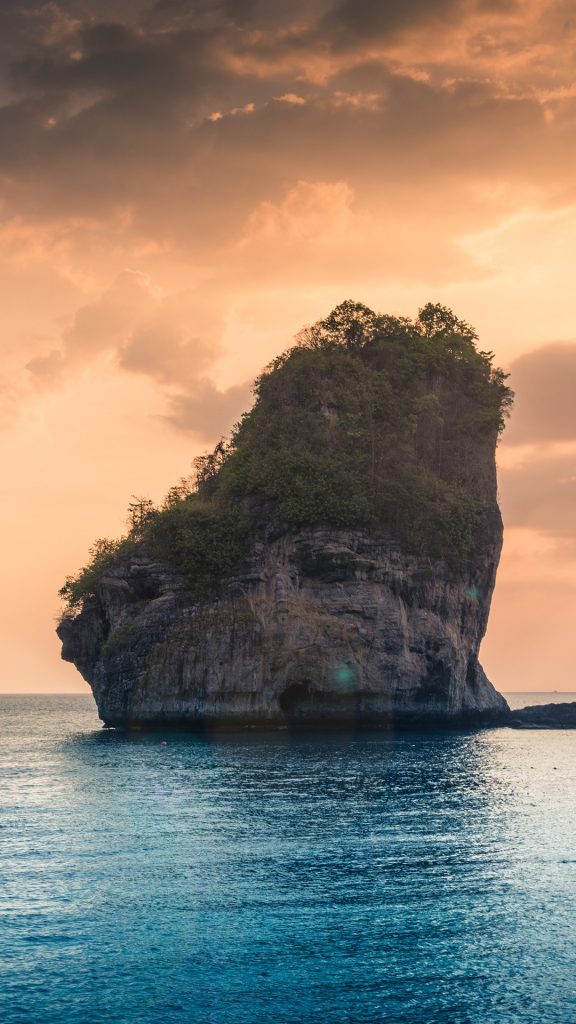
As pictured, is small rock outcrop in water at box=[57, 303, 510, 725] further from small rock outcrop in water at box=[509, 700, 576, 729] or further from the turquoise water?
the turquoise water

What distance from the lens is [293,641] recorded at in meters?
85.4

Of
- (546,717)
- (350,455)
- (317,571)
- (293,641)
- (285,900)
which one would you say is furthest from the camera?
(546,717)

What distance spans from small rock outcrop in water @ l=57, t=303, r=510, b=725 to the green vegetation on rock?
8.6 inches

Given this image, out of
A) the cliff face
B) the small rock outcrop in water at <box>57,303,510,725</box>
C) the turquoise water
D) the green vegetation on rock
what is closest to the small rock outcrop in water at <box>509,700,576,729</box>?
the small rock outcrop in water at <box>57,303,510,725</box>

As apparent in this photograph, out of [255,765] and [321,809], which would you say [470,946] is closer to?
[321,809]

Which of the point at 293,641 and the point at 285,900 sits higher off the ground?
the point at 293,641

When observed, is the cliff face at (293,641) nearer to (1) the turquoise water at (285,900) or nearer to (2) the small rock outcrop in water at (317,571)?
(2) the small rock outcrop in water at (317,571)

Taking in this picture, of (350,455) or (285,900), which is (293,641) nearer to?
(350,455)

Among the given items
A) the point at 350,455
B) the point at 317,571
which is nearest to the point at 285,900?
the point at 317,571

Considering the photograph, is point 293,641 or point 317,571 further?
point 317,571

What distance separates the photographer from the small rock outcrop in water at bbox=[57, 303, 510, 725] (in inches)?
3401

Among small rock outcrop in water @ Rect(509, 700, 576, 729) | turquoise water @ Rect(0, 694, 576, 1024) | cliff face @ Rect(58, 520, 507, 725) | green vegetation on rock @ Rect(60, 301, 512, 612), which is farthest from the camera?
small rock outcrop in water @ Rect(509, 700, 576, 729)

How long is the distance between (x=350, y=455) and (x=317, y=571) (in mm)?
13120

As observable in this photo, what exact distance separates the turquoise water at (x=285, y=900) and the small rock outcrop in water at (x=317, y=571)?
3091cm
